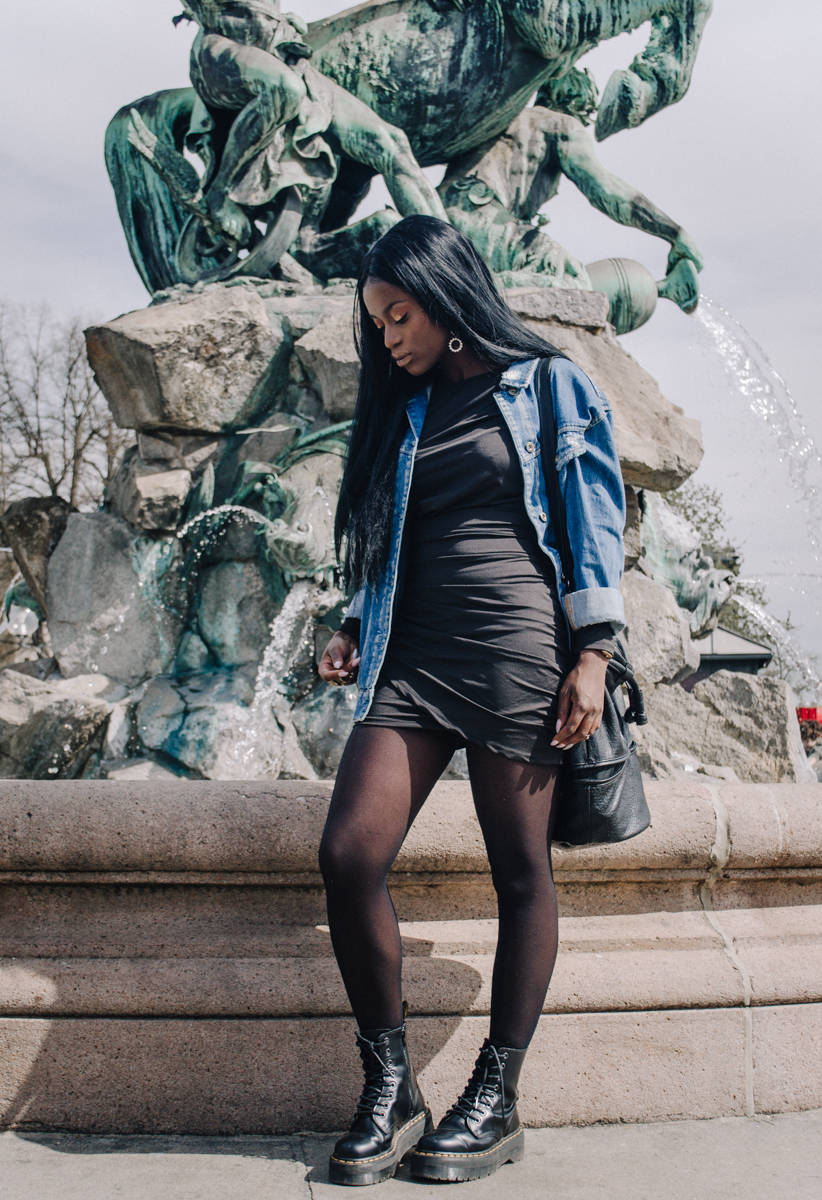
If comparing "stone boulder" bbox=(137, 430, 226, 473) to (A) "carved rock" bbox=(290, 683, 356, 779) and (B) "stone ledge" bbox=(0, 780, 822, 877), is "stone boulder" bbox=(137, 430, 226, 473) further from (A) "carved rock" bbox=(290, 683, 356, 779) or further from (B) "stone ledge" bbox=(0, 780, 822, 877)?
(B) "stone ledge" bbox=(0, 780, 822, 877)

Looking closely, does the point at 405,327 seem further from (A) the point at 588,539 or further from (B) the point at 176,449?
(B) the point at 176,449

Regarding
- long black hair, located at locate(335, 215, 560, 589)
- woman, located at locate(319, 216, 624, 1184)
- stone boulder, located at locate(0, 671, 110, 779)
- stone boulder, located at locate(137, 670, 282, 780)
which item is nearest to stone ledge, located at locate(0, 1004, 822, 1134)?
woman, located at locate(319, 216, 624, 1184)

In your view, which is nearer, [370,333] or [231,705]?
[370,333]

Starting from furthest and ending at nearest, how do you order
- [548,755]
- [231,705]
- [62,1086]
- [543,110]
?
[543,110]
[231,705]
[62,1086]
[548,755]

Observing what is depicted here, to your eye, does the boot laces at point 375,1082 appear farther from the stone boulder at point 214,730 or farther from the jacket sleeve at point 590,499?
the stone boulder at point 214,730

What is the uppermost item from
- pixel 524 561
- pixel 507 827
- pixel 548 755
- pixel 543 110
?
pixel 543 110

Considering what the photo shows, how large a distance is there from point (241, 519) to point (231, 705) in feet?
3.21

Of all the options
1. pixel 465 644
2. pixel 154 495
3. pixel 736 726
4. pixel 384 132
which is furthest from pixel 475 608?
pixel 384 132

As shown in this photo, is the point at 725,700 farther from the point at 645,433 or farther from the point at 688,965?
the point at 688,965

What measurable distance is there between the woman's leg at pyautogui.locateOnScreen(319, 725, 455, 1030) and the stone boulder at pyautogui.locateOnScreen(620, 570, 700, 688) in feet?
12.3

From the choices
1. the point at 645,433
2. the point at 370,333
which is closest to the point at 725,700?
the point at 645,433

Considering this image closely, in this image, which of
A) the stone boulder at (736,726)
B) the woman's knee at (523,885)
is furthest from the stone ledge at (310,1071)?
the stone boulder at (736,726)

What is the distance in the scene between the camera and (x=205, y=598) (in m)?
5.32

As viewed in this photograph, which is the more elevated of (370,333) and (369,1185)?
(370,333)
